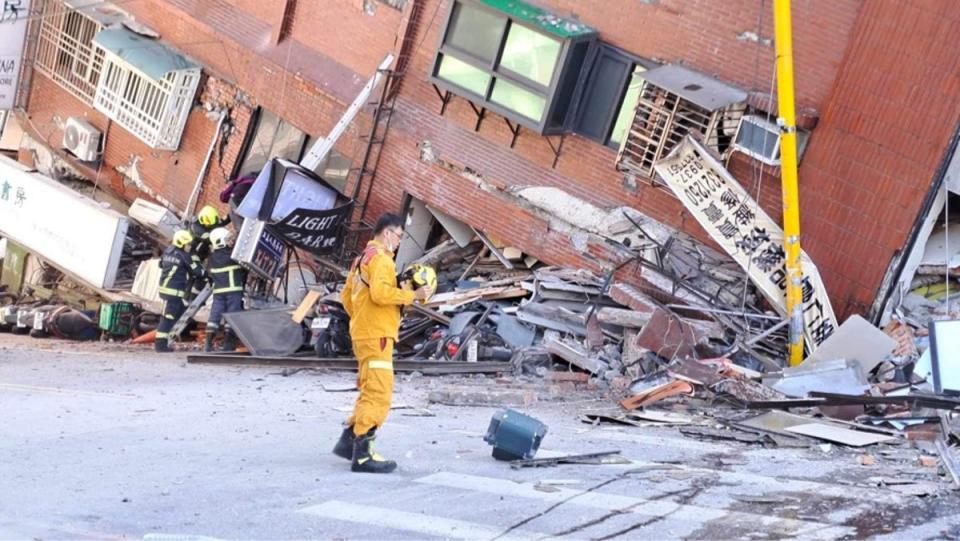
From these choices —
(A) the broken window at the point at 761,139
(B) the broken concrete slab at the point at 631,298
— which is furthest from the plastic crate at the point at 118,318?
(A) the broken window at the point at 761,139

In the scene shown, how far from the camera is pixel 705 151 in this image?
50.2 ft

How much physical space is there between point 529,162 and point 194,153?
6.19 m

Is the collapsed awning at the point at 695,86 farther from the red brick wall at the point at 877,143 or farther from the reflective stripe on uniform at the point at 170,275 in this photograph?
the reflective stripe on uniform at the point at 170,275

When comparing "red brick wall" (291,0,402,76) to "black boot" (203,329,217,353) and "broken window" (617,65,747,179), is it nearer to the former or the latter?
"broken window" (617,65,747,179)

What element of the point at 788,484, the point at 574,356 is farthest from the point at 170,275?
the point at 788,484

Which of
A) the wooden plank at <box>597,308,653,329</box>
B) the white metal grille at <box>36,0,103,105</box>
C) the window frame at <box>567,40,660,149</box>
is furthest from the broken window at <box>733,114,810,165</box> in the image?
the white metal grille at <box>36,0,103,105</box>

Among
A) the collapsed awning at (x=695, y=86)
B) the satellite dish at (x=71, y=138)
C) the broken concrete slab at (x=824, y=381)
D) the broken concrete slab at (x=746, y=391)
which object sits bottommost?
the satellite dish at (x=71, y=138)

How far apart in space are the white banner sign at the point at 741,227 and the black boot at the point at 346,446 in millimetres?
6769

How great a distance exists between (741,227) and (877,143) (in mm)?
1652

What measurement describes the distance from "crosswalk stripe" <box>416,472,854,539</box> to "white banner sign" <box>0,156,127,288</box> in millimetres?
12417

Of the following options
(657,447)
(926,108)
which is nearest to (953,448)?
(657,447)

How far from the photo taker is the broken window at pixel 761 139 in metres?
15.0

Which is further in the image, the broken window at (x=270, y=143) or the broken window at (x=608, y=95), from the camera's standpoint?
the broken window at (x=270, y=143)

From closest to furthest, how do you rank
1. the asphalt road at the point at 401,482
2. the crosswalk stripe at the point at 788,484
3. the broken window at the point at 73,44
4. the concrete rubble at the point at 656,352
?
the asphalt road at the point at 401,482
the crosswalk stripe at the point at 788,484
the concrete rubble at the point at 656,352
the broken window at the point at 73,44
